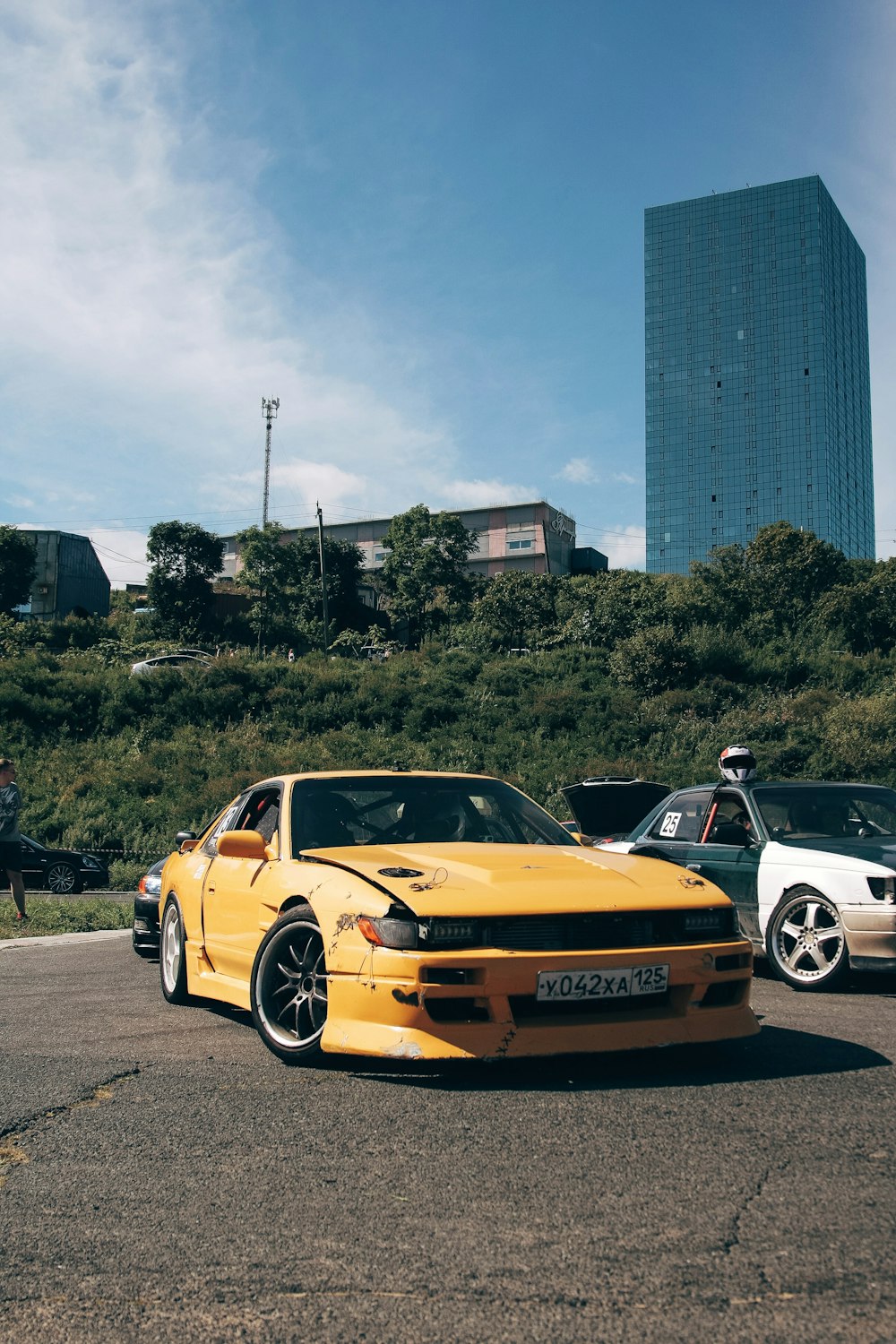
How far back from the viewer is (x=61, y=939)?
1096 cm

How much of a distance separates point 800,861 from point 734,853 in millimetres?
740

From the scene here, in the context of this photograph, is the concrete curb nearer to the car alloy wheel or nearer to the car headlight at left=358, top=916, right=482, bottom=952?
the car headlight at left=358, top=916, right=482, bottom=952

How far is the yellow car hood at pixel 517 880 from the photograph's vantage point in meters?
4.76

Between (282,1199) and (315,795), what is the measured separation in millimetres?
3035

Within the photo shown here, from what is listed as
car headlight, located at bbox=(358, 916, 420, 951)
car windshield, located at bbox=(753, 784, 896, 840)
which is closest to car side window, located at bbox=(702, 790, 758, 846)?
car windshield, located at bbox=(753, 784, 896, 840)

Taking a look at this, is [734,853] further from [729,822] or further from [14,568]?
[14,568]

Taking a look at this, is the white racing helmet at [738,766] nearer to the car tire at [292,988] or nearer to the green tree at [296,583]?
the car tire at [292,988]

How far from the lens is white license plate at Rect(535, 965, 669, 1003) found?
4.61 metres

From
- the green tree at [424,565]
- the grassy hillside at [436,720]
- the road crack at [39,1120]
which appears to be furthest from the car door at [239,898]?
the green tree at [424,565]

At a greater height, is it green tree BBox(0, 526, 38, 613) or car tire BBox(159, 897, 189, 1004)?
green tree BBox(0, 526, 38, 613)

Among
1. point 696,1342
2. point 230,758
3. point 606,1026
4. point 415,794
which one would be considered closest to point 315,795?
point 415,794

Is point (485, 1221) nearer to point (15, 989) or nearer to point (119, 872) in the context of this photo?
point (15, 989)

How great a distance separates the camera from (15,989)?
7.58 meters

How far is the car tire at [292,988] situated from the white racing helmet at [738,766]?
491 centimetres
